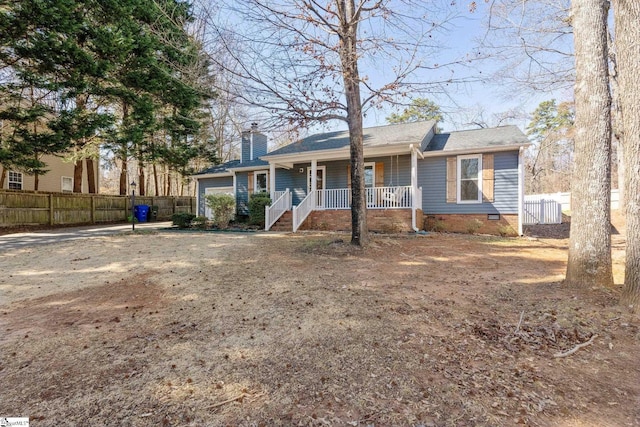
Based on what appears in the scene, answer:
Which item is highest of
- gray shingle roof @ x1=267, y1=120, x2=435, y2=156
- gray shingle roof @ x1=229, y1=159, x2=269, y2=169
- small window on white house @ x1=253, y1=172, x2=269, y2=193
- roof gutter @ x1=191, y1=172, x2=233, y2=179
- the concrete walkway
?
gray shingle roof @ x1=267, y1=120, x2=435, y2=156

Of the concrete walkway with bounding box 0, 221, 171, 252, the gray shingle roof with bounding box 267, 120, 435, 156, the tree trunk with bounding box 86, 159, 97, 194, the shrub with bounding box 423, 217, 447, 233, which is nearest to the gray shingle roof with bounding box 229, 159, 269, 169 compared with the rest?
the gray shingle roof with bounding box 267, 120, 435, 156

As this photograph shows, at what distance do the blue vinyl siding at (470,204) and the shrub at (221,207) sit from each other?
8.13 meters

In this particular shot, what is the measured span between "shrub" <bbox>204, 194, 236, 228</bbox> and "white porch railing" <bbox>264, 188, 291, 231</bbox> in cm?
195

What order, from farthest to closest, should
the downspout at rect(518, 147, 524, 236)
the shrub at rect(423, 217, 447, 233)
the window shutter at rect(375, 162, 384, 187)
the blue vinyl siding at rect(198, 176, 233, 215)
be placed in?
the blue vinyl siding at rect(198, 176, 233, 215)
the window shutter at rect(375, 162, 384, 187)
the shrub at rect(423, 217, 447, 233)
the downspout at rect(518, 147, 524, 236)

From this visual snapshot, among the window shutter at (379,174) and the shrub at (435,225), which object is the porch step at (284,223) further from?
the shrub at (435,225)

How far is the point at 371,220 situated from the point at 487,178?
14.9ft

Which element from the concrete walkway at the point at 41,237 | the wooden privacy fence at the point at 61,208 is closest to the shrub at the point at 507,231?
the concrete walkway at the point at 41,237

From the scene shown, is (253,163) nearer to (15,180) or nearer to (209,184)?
(209,184)

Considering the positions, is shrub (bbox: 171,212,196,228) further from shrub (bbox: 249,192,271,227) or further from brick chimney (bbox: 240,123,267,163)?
brick chimney (bbox: 240,123,267,163)

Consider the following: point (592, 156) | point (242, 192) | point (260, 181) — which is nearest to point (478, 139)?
point (592, 156)

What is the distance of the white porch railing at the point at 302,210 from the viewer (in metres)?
11.6

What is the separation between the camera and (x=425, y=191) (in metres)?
12.2

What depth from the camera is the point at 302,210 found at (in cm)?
1202

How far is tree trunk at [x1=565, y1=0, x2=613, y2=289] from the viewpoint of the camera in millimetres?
3840
